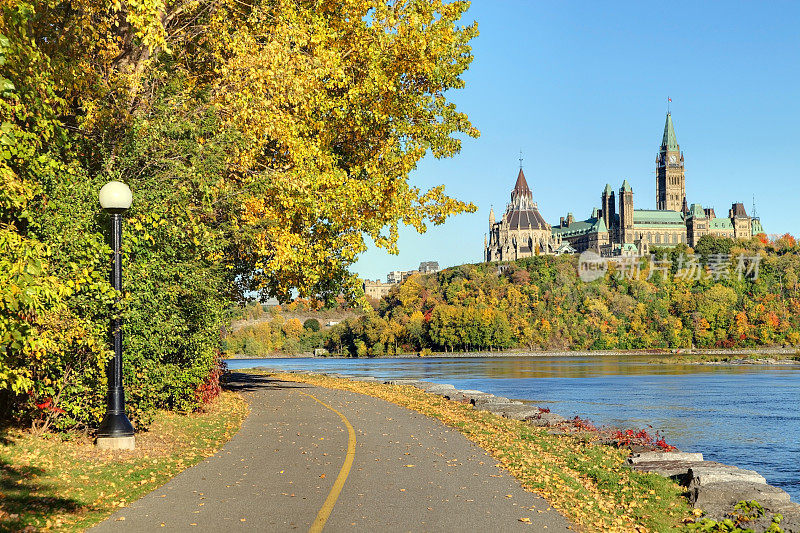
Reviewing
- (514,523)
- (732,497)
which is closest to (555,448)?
(732,497)

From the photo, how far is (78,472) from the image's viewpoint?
11.4 metres

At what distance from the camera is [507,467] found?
13.0 metres

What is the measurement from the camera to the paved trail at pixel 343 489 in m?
9.02

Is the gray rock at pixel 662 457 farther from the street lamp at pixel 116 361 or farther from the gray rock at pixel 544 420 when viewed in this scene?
the street lamp at pixel 116 361

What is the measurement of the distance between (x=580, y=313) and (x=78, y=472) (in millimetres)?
162994

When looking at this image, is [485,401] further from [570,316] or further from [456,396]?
[570,316]

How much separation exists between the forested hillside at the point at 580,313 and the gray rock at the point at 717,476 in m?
140

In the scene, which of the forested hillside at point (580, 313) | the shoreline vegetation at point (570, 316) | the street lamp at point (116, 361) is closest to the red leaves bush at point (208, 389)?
the street lamp at point (116, 361)

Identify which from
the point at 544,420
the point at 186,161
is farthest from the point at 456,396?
the point at 186,161

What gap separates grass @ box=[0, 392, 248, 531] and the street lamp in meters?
0.26

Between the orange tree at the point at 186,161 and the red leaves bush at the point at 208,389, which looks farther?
the red leaves bush at the point at 208,389

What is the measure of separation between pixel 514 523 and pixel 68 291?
244 inches

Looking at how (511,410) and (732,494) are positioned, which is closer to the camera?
(732,494)

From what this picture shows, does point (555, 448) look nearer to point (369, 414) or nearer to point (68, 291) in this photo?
point (369, 414)
